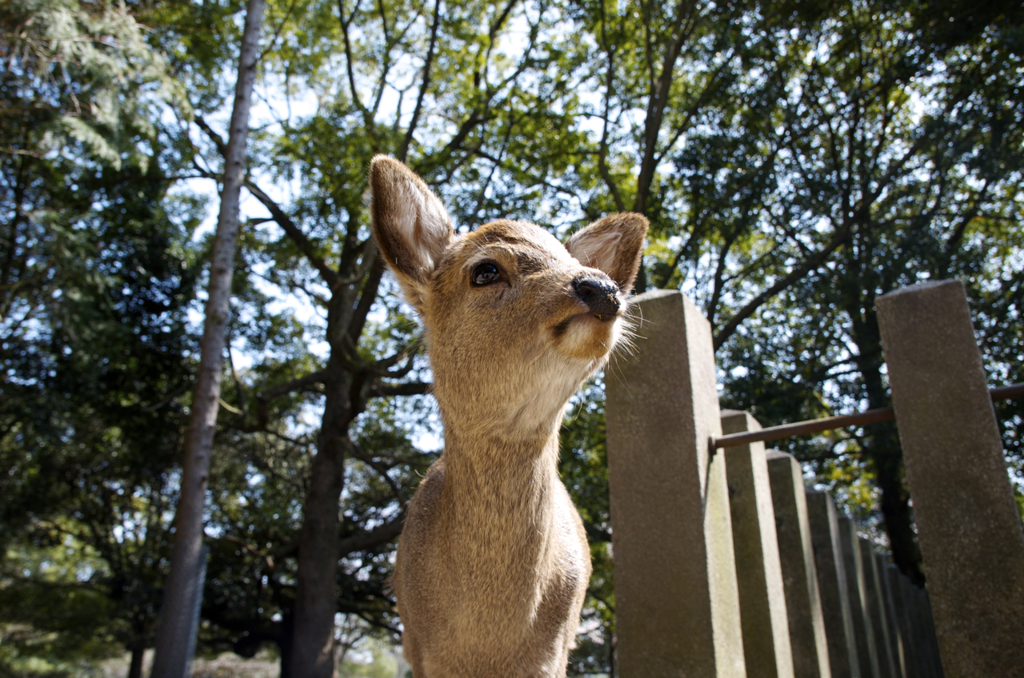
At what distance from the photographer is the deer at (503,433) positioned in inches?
91.7

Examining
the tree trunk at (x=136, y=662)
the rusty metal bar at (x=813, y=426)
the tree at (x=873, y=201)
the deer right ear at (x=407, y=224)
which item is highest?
the tree at (x=873, y=201)

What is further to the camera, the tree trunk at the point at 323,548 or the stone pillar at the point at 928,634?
the tree trunk at the point at 323,548

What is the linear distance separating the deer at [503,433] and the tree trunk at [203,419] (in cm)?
654

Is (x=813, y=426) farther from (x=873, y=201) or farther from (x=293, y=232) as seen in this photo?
(x=293, y=232)

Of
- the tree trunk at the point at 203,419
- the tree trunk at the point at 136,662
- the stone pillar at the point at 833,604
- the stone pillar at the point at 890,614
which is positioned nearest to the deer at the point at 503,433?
the stone pillar at the point at 833,604

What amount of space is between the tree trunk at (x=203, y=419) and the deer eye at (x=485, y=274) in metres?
7.38

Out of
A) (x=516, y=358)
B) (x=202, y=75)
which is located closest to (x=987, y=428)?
(x=516, y=358)

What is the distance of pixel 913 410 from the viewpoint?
3027 millimetres

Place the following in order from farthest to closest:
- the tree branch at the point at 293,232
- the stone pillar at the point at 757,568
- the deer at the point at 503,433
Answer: the tree branch at the point at 293,232
the stone pillar at the point at 757,568
the deer at the point at 503,433

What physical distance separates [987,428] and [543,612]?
2.06 metres

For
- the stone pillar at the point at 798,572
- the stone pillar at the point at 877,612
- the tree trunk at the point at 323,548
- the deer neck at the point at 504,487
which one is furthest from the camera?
the tree trunk at the point at 323,548

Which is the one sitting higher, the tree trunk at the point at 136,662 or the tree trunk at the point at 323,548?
the tree trunk at the point at 323,548

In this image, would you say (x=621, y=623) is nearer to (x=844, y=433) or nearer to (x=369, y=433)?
(x=844, y=433)

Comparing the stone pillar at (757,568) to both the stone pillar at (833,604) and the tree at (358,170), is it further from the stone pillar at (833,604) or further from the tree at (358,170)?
the tree at (358,170)
